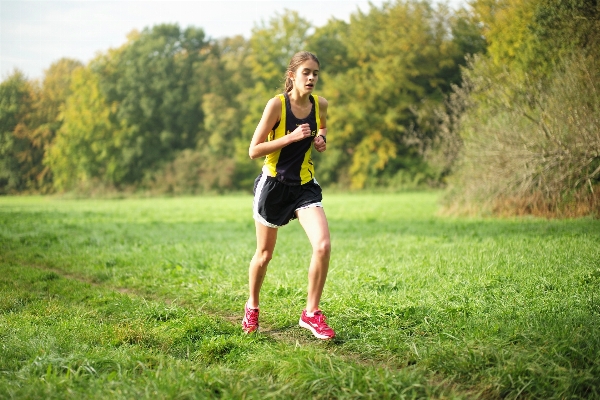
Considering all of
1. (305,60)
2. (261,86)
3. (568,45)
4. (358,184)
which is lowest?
(358,184)

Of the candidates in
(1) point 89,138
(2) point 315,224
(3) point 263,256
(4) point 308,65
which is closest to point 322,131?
(4) point 308,65

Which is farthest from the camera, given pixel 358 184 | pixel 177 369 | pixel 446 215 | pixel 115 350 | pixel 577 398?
pixel 358 184

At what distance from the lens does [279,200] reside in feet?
16.2

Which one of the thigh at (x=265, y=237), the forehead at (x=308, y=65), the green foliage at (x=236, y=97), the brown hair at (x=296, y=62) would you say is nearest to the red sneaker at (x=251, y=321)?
the thigh at (x=265, y=237)

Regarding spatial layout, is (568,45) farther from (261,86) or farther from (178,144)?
(178,144)

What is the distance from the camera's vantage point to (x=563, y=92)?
12.4 m

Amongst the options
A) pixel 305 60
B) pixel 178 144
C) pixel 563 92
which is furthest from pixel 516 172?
pixel 178 144

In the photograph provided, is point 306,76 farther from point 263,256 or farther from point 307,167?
point 263,256

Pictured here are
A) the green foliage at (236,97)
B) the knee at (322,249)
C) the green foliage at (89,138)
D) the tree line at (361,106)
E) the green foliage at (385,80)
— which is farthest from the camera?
the green foliage at (236,97)

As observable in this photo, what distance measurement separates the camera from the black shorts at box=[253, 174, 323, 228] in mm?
4914

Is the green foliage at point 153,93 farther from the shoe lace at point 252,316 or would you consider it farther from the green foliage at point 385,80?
the shoe lace at point 252,316

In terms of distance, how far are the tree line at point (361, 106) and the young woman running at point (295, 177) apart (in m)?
9.21

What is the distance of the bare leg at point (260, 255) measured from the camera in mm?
5020

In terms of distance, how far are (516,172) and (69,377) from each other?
12.4 metres
